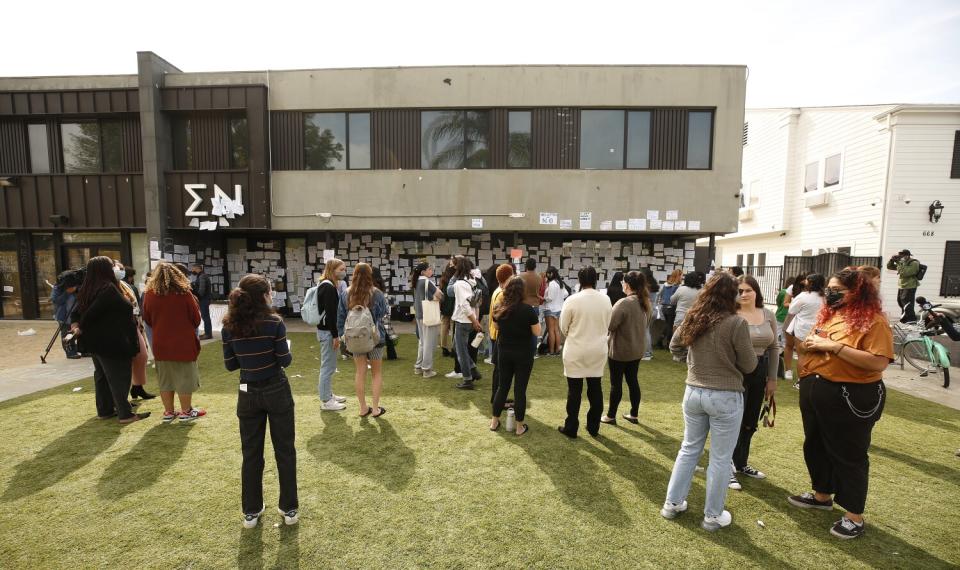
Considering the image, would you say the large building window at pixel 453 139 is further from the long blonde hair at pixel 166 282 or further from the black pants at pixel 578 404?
the black pants at pixel 578 404

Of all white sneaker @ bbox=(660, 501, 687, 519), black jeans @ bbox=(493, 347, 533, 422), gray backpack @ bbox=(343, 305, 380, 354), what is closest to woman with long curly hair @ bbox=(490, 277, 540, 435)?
black jeans @ bbox=(493, 347, 533, 422)

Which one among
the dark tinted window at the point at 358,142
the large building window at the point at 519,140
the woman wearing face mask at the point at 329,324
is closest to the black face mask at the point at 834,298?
the woman wearing face mask at the point at 329,324

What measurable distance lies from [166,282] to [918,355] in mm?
12109

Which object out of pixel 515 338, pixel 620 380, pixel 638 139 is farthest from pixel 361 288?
pixel 638 139

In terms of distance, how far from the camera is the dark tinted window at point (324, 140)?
38.5 ft

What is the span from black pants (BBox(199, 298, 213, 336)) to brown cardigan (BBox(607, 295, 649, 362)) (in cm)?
930

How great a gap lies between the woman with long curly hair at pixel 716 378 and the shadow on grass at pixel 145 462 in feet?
15.4

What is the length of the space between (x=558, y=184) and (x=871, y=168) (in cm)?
1356

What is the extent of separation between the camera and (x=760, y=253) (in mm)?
23453

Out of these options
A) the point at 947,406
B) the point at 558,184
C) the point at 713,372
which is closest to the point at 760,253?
the point at 558,184

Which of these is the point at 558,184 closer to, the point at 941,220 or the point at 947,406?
the point at 947,406

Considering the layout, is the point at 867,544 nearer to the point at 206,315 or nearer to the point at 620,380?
the point at 620,380

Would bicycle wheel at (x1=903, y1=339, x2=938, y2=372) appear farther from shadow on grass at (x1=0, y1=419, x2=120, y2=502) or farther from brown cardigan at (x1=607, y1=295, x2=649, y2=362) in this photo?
shadow on grass at (x1=0, y1=419, x2=120, y2=502)

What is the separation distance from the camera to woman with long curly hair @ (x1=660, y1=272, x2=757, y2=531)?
2912 mm
